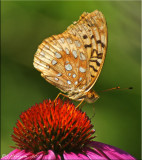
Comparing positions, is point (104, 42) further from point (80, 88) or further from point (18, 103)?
point (18, 103)

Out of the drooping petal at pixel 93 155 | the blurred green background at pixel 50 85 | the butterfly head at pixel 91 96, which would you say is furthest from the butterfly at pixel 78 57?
the blurred green background at pixel 50 85

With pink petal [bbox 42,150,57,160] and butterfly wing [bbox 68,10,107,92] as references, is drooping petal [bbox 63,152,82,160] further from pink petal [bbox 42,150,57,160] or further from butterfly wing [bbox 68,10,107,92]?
butterfly wing [bbox 68,10,107,92]

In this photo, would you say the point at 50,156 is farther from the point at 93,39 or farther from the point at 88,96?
A: the point at 93,39

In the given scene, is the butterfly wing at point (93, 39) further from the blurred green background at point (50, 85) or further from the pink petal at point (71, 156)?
the blurred green background at point (50, 85)

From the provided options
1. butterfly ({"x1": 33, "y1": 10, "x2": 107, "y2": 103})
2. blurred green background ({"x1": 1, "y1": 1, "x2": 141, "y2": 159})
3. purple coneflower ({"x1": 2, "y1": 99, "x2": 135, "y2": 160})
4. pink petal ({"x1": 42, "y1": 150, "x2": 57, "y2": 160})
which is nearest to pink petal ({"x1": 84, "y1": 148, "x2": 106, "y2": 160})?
purple coneflower ({"x1": 2, "y1": 99, "x2": 135, "y2": 160})

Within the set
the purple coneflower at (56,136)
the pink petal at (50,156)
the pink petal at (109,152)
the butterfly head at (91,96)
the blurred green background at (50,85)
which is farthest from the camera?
the blurred green background at (50,85)

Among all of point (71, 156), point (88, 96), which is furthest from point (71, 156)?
point (88, 96)
